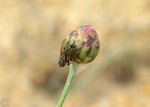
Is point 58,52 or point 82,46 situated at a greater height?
point 58,52

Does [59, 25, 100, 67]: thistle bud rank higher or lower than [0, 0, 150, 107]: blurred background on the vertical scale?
lower

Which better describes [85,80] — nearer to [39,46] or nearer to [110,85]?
[110,85]

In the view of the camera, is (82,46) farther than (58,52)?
No

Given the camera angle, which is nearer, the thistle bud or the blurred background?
the thistle bud

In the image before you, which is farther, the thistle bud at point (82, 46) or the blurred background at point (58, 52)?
the blurred background at point (58, 52)
